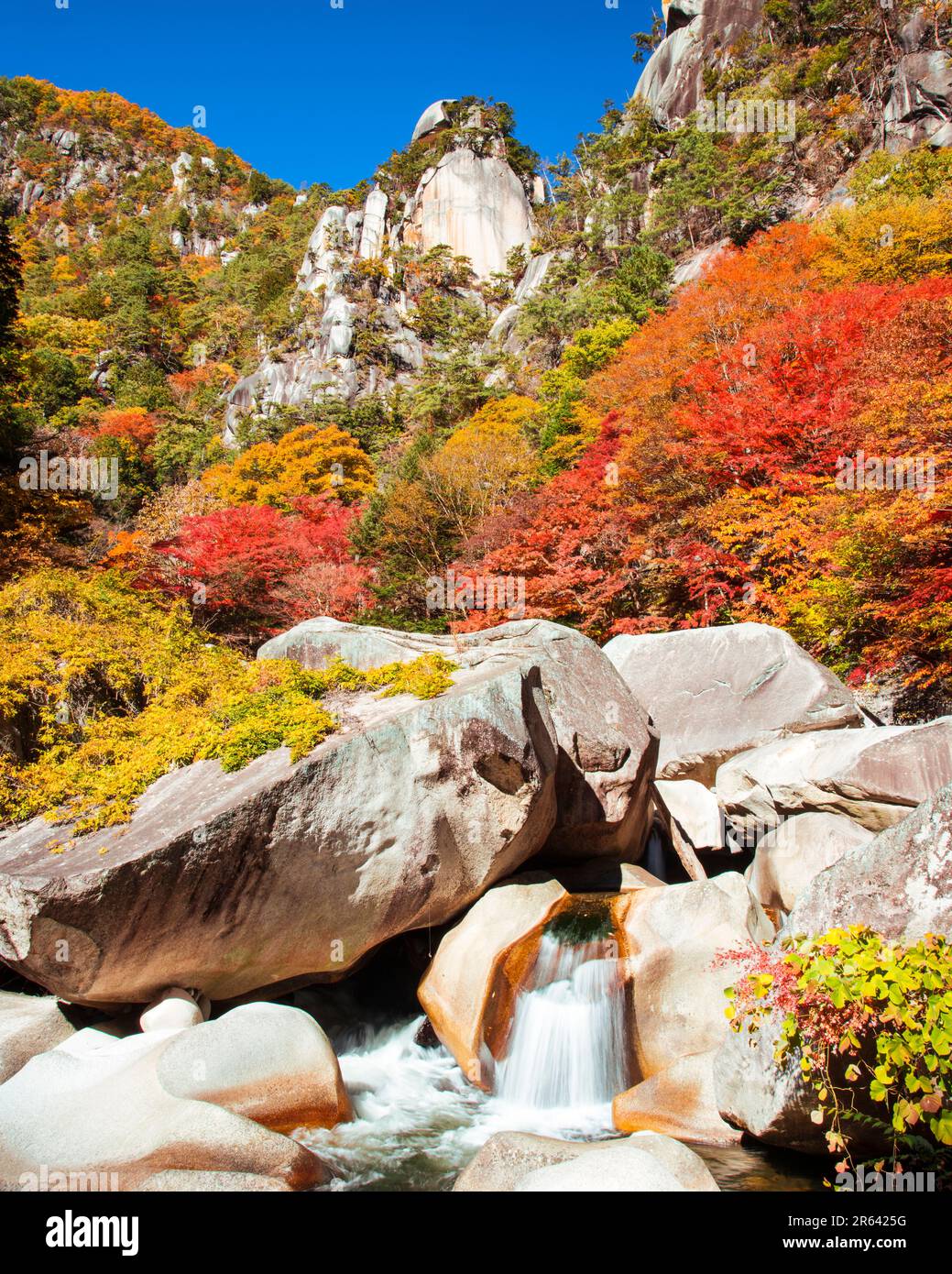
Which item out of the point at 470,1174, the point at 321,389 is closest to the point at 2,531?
the point at 470,1174

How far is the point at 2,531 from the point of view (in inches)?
543

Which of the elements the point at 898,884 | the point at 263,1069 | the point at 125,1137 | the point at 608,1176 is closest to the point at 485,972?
the point at 263,1069

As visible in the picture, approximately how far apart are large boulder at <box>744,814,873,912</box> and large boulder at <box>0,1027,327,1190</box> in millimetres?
4625

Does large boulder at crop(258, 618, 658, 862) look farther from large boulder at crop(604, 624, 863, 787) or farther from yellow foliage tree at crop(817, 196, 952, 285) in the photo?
yellow foliage tree at crop(817, 196, 952, 285)

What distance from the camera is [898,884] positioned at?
447 centimetres

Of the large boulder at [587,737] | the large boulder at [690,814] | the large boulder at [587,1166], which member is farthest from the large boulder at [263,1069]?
the large boulder at [690,814]

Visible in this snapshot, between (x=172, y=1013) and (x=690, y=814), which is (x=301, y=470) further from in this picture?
(x=172, y=1013)

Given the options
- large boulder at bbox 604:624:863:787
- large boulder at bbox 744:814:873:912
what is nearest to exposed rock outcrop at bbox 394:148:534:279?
large boulder at bbox 604:624:863:787

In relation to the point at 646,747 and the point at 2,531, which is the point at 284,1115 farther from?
the point at 2,531

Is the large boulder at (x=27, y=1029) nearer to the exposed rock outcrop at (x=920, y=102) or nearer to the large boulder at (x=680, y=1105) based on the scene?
the large boulder at (x=680, y=1105)

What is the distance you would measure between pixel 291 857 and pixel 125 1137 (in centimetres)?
222

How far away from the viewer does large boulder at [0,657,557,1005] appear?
5613 mm
